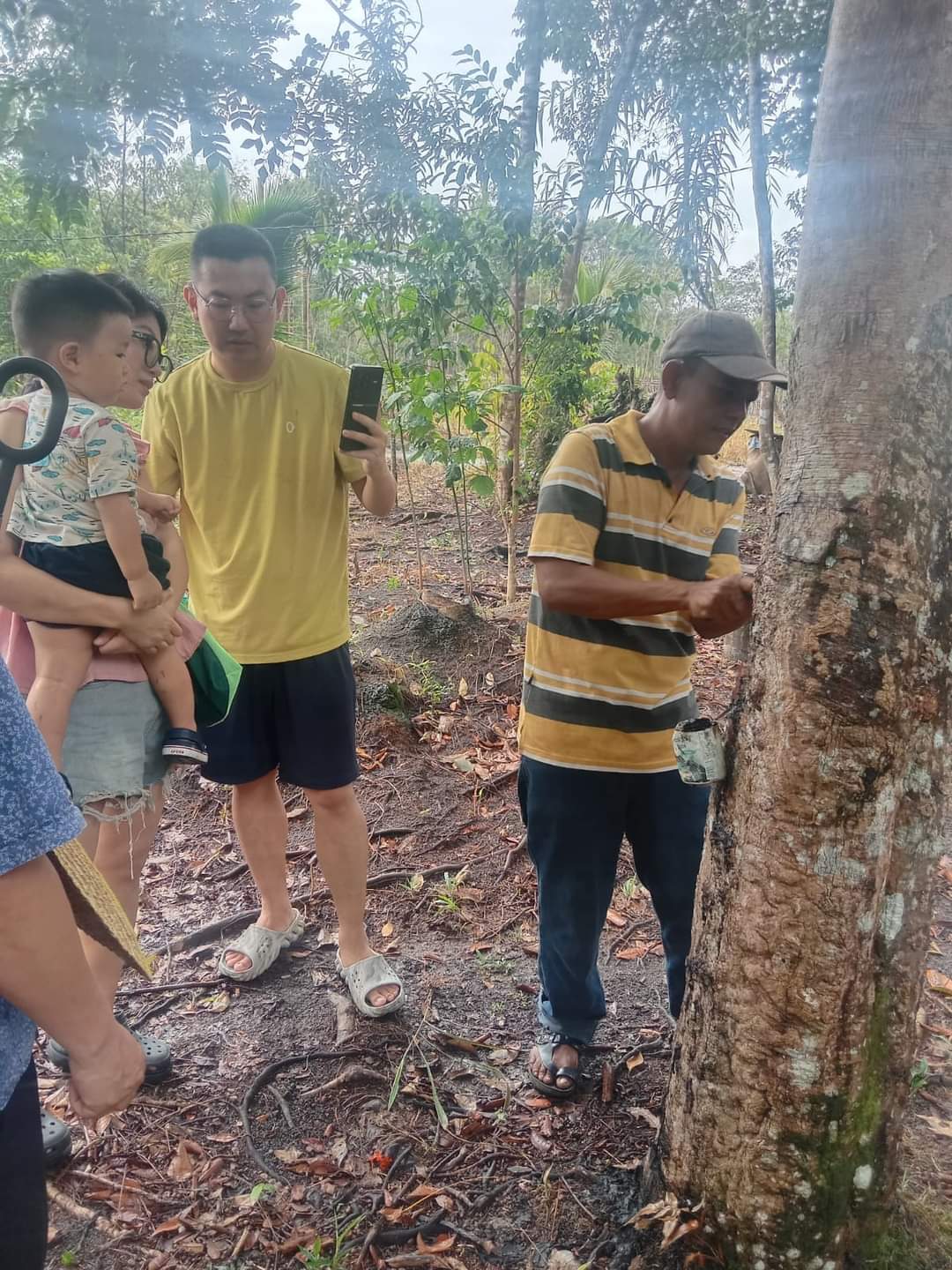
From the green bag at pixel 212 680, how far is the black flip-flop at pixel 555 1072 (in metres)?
1.31

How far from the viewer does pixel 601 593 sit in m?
1.84

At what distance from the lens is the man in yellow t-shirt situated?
7.70ft

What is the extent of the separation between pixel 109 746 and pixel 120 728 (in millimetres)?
52

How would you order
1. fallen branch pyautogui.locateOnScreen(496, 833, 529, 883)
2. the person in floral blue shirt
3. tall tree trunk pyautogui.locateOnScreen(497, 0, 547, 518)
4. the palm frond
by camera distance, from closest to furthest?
the person in floral blue shirt
fallen branch pyautogui.locateOnScreen(496, 833, 529, 883)
tall tree trunk pyautogui.locateOnScreen(497, 0, 547, 518)
the palm frond

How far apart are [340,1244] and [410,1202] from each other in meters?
0.18

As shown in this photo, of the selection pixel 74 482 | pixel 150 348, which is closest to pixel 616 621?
pixel 74 482

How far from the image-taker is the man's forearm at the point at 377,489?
2418 mm

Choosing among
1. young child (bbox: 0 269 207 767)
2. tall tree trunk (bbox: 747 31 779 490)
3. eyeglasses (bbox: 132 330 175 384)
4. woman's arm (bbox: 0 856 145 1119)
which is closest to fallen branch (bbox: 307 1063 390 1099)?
young child (bbox: 0 269 207 767)

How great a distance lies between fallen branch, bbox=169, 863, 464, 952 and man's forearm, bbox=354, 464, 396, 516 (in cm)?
150

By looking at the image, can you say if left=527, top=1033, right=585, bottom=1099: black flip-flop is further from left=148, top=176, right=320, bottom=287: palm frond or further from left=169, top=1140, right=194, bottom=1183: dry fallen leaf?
left=148, top=176, right=320, bottom=287: palm frond

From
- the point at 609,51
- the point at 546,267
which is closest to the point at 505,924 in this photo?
the point at 546,267

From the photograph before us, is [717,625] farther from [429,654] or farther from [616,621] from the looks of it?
[429,654]

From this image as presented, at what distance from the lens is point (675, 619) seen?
6.59 feet

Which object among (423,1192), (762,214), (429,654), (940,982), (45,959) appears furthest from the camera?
(429,654)
